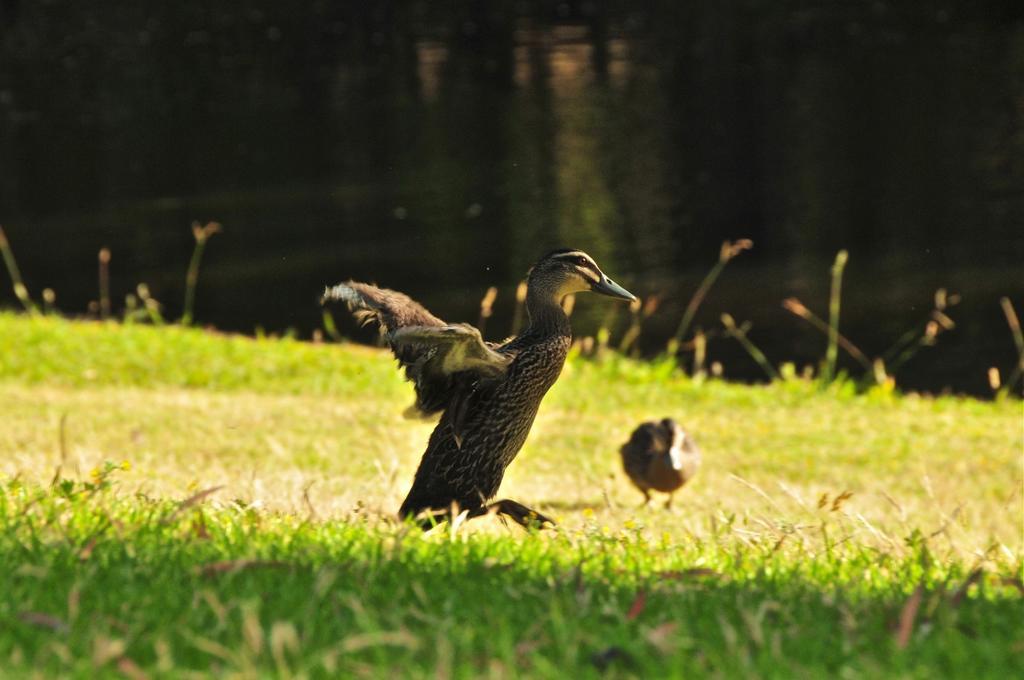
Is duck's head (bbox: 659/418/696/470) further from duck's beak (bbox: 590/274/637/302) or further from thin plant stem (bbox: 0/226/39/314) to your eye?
thin plant stem (bbox: 0/226/39/314)

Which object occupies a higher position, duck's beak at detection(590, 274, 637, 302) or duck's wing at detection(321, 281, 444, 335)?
duck's wing at detection(321, 281, 444, 335)

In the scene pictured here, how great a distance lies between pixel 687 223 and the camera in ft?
74.9

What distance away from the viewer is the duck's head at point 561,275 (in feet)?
20.5

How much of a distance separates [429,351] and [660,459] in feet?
11.8

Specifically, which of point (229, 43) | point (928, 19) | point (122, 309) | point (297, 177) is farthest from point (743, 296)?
point (229, 43)

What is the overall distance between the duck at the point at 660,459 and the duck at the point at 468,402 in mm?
2928

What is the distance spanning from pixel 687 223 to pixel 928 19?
26493 millimetres

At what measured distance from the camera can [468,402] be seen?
583 centimetres

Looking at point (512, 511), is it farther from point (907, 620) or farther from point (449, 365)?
point (907, 620)

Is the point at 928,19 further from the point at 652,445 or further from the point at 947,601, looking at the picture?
the point at 947,601

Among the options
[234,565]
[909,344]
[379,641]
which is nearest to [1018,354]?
[909,344]

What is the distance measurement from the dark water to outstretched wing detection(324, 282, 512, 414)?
9.67 metres

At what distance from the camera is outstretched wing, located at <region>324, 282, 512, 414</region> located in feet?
17.7

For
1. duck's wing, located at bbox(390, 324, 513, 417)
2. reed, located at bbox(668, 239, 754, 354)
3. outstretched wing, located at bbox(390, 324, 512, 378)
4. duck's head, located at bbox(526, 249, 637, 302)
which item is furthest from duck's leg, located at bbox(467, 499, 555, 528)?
reed, located at bbox(668, 239, 754, 354)
